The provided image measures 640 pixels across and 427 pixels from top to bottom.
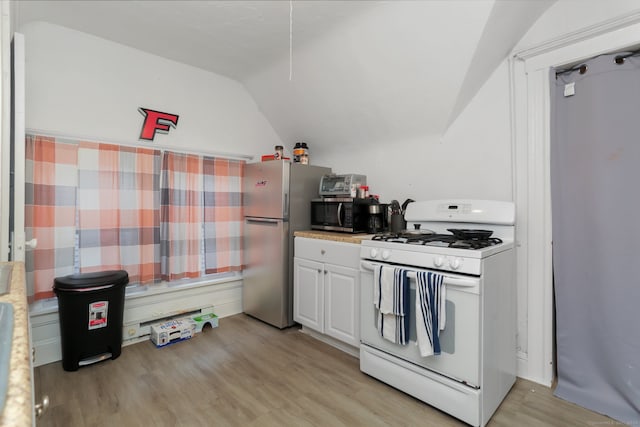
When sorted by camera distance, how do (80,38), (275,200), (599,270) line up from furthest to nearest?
1. (275,200)
2. (80,38)
3. (599,270)

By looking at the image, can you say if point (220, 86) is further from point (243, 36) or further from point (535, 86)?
point (535, 86)

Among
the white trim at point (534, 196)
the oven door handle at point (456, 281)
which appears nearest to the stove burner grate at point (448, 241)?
the oven door handle at point (456, 281)

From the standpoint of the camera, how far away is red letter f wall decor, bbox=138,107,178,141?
115 inches

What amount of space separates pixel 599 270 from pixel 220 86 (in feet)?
11.6

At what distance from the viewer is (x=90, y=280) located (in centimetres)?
239

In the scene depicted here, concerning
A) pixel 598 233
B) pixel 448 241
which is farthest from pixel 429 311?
pixel 598 233

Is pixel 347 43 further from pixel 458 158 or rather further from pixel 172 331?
pixel 172 331

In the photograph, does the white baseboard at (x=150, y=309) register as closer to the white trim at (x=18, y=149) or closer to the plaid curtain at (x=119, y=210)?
the plaid curtain at (x=119, y=210)

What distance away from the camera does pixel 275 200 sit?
10.3 ft

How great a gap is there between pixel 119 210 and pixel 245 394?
1.85 meters

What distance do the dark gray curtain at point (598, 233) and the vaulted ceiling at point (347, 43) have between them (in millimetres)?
648

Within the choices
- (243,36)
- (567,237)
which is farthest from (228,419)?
(243,36)

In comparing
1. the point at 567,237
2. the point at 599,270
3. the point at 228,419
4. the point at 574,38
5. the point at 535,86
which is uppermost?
the point at 574,38

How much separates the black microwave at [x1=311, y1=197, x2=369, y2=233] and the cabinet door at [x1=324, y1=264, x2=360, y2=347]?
39cm
